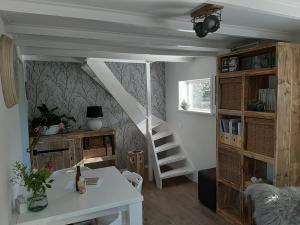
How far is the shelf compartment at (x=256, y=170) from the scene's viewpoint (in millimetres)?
2604

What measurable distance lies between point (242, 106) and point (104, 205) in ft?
5.71

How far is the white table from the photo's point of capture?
5.23 feet

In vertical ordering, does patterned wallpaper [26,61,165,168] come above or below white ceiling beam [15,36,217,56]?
below

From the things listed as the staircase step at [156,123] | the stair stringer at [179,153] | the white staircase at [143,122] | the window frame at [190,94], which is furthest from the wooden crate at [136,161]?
the window frame at [190,94]

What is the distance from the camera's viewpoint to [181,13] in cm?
168

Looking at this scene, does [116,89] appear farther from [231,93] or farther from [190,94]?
[231,93]

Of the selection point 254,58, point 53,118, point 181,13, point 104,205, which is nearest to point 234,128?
point 254,58

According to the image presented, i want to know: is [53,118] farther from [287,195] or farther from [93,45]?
[287,195]

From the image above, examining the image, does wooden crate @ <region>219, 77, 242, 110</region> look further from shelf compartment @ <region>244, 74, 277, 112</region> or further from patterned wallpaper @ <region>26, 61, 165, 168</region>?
patterned wallpaper @ <region>26, 61, 165, 168</region>

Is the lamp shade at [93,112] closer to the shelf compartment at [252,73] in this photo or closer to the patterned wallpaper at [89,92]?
the patterned wallpaper at [89,92]

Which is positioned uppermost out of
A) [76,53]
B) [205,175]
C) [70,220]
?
[76,53]

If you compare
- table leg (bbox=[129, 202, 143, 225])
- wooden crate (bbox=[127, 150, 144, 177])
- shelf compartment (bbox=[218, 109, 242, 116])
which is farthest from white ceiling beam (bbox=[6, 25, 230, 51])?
wooden crate (bbox=[127, 150, 144, 177])

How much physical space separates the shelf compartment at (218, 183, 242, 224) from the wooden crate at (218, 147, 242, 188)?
222 mm

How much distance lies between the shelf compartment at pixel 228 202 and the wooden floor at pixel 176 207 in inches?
4.4
